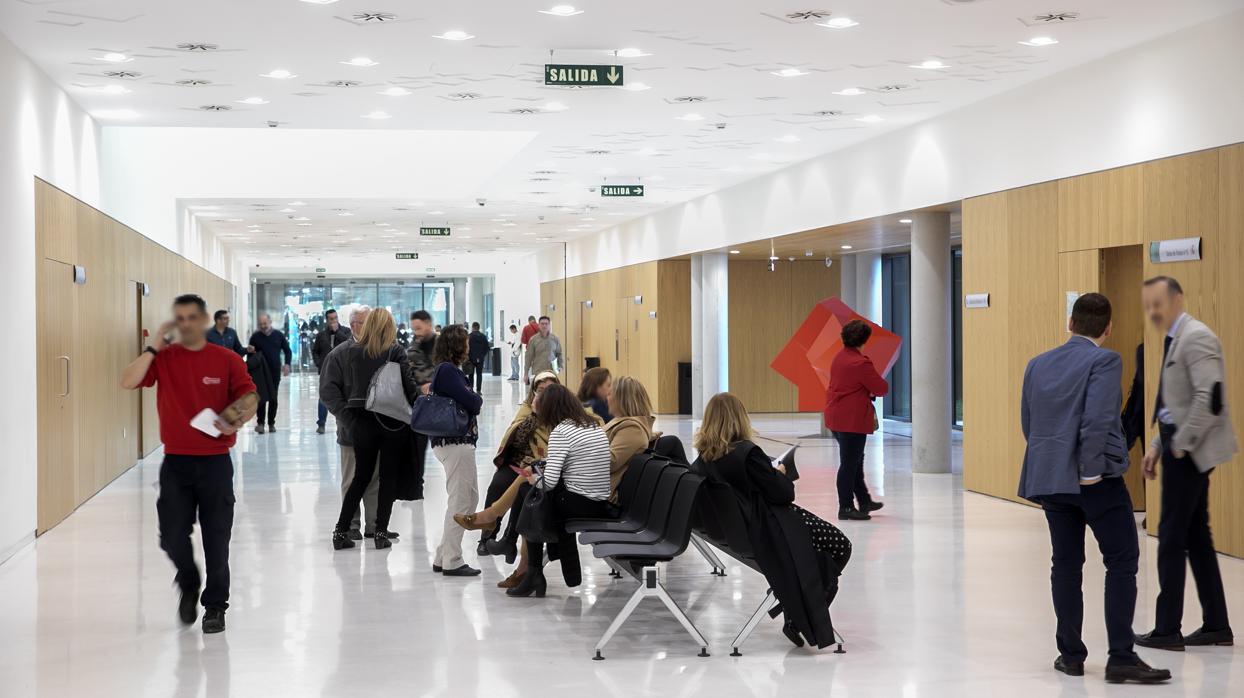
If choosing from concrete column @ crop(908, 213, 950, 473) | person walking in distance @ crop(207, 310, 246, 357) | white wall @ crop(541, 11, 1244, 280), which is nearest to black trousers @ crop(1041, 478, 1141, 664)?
white wall @ crop(541, 11, 1244, 280)

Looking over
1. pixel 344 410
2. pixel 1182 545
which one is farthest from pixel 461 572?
pixel 1182 545

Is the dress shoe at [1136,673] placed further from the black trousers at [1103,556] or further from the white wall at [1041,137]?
the white wall at [1041,137]

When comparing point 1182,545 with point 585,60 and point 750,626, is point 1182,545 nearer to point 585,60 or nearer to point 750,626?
point 750,626

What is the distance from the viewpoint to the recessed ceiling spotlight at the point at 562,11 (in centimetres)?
784

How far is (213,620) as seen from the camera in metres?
6.02

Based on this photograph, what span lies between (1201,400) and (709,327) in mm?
14878

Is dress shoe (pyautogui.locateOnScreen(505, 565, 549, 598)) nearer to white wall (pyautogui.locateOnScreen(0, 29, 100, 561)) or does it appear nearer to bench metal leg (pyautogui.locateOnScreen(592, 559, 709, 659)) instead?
bench metal leg (pyautogui.locateOnScreen(592, 559, 709, 659))

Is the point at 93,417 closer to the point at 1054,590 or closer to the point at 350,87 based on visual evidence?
the point at 350,87

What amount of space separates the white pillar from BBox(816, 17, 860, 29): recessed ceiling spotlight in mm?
11583

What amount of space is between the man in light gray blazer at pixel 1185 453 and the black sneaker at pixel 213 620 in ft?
14.5

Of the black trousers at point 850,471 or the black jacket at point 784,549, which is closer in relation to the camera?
the black jacket at point 784,549

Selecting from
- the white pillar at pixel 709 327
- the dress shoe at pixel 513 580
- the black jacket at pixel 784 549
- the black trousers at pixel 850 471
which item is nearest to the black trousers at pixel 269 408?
the white pillar at pixel 709 327

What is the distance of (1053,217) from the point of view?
33.3 feet

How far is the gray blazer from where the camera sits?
528 centimetres
